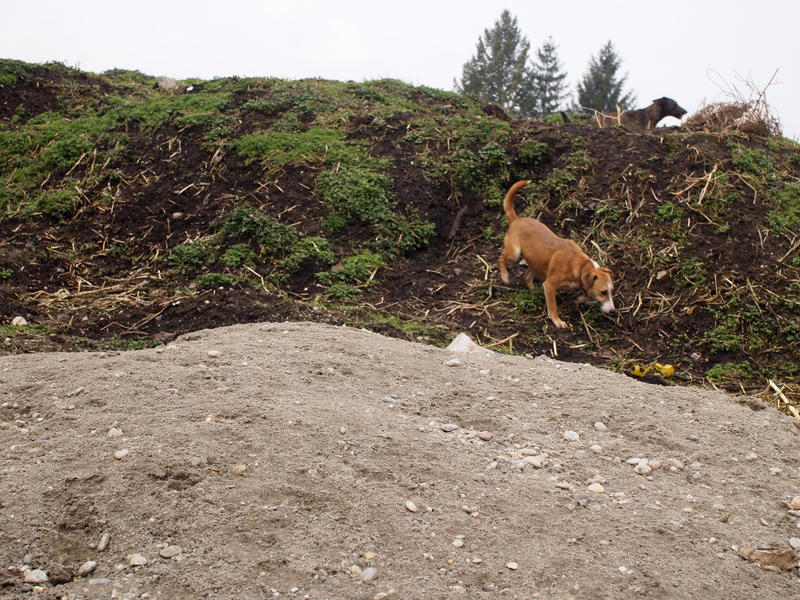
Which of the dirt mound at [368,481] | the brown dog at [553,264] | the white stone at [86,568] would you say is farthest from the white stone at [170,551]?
the brown dog at [553,264]

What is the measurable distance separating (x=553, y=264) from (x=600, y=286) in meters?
0.56

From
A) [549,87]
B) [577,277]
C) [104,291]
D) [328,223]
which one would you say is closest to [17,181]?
[104,291]

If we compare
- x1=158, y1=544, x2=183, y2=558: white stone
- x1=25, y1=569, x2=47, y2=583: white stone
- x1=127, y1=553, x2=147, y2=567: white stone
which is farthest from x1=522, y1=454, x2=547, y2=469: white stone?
x1=25, y1=569, x2=47, y2=583: white stone

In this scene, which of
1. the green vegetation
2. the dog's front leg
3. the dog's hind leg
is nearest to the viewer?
the dog's front leg

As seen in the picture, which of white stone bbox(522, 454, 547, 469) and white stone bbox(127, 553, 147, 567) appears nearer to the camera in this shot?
white stone bbox(127, 553, 147, 567)

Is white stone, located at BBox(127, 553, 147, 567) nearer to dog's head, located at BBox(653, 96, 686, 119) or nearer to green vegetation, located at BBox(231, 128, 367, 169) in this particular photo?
green vegetation, located at BBox(231, 128, 367, 169)

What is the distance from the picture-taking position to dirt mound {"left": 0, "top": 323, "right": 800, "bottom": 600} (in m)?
2.79

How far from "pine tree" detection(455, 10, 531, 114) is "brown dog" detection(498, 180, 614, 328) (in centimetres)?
3454

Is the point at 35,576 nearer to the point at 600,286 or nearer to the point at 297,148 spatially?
the point at 600,286

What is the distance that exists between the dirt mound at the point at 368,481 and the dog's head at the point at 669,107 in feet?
29.0

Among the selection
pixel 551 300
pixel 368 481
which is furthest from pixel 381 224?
pixel 368 481

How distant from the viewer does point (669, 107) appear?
12477 mm

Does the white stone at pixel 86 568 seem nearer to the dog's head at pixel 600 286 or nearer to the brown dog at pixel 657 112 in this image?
the dog's head at pixel 600 286

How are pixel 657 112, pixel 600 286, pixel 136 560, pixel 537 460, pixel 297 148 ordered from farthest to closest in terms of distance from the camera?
1. pixel 657 112
2. pixel 297 148
3. pixel 600 286
4. pixel 537 460
5. pixel 136 560
